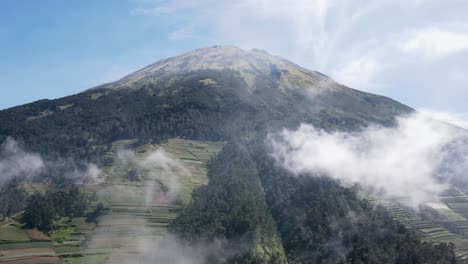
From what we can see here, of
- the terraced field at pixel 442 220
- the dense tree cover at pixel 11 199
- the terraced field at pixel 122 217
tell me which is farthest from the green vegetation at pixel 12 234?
the terraced field at pixel 442 220

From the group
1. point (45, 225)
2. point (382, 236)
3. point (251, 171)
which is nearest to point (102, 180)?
point (45, 225)

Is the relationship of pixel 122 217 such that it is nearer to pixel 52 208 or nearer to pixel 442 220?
pixel 52 208

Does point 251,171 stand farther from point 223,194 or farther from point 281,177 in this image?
point 223,194

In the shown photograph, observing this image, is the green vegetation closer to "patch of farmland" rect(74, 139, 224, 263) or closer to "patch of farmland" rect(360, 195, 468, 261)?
"patch of farmland" rect(74, 139, 224, 263)

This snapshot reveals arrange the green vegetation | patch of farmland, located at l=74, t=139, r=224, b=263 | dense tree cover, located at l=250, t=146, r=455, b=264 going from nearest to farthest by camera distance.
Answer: the green vegetation → patch of farmland, located at l=74, t=139, r=224, b=263 → dense tree cover, located at l=250, t=146, r=455, b=264

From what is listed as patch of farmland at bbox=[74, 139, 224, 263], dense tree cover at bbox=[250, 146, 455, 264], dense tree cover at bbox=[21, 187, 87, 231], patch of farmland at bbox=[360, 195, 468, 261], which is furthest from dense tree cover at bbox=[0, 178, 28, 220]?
patch of farmland at bbox=[360, 195, 468, 261]

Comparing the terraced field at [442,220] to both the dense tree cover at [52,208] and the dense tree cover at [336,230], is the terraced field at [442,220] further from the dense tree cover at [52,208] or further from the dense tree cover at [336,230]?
the dense tree cover at [52,208]

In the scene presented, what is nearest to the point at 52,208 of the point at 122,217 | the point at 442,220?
the point at 122,217
